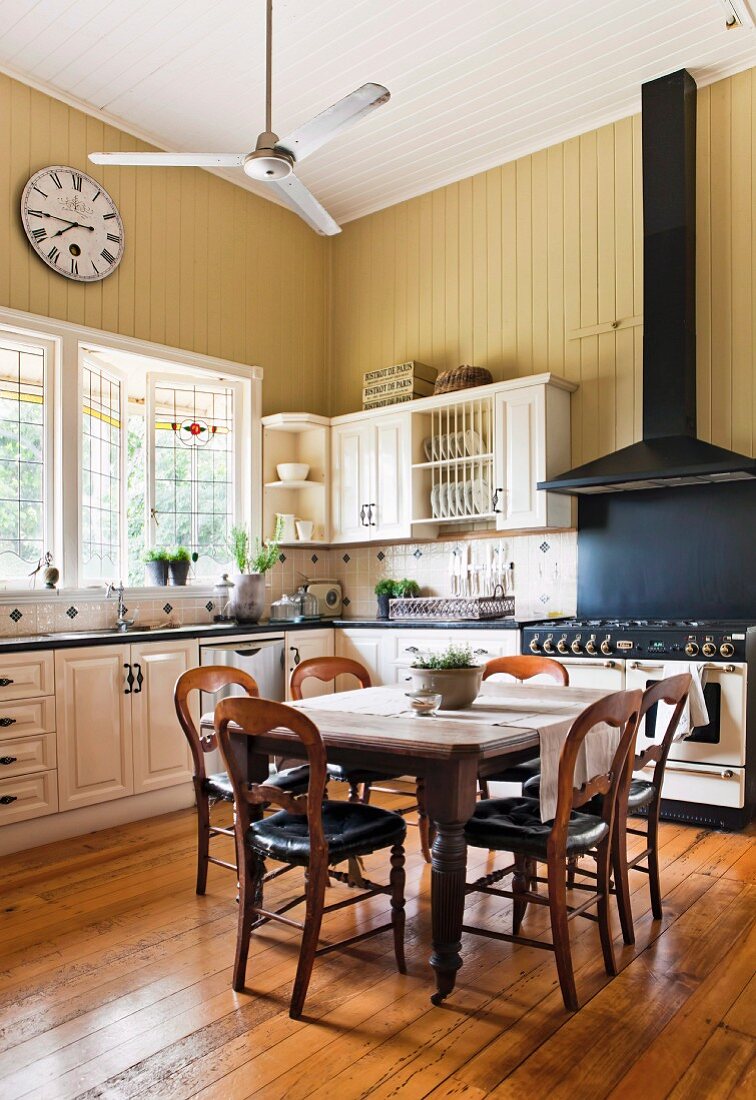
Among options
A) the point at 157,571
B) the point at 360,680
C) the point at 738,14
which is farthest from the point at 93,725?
the point at 738,14

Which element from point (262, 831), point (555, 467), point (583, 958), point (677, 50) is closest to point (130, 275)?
point (555, 467)

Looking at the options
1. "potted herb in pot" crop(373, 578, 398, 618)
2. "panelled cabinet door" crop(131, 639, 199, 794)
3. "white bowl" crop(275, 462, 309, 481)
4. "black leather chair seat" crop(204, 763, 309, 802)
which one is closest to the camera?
"black leather chair seat" crop(204, 763, 309, 802)

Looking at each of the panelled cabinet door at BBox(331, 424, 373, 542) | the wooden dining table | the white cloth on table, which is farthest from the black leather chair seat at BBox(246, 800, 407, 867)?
the panelled cabinet door at BBox(331, 424, 373, 542)

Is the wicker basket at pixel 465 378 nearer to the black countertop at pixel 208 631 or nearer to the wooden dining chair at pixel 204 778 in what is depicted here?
the black countertop at pixel 208 631

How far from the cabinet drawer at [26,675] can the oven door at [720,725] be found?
8.82 feet

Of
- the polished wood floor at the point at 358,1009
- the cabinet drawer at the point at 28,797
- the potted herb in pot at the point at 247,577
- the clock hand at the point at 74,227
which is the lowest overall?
the polished wood floor at the point at 358,1009

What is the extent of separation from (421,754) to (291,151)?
2.16 m

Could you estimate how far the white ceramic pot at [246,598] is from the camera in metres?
5.36

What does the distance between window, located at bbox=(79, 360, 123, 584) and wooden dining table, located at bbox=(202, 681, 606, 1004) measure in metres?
2.66

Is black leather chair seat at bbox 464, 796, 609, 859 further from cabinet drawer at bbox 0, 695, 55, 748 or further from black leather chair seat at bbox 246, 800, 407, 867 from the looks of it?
cabinet drawer at bbox 0, 695, 55, 748

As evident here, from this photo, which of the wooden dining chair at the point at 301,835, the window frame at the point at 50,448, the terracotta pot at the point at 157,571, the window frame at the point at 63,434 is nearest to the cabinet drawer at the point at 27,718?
the window frame at the point at 63,434

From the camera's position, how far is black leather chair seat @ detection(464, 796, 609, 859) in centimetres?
241

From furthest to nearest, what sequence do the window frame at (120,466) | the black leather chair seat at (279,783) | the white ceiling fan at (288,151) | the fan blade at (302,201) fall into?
the window frame at (120,466), the fan blade at (302,201), the black leather chair seat at (279,783), the white ceiling fan at (288,151)

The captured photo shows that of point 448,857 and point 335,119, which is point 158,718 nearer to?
point 448,857
